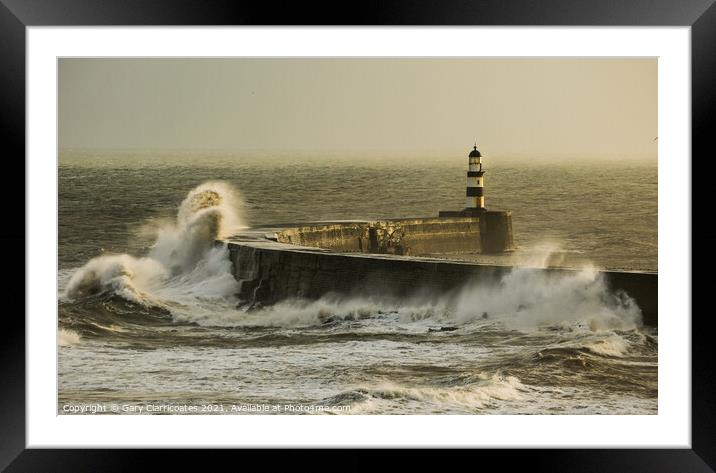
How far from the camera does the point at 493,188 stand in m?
13.8

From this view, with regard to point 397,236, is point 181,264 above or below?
below

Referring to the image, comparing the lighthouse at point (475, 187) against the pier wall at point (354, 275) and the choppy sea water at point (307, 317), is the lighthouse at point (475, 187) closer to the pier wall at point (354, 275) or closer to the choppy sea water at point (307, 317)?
the choppy sea water at point (307, 317)

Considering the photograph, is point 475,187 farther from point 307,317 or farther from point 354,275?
point 307,317

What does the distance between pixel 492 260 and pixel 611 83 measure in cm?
412

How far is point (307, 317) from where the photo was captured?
9.28 meters

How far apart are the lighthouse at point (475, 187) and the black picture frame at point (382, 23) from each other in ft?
20.8

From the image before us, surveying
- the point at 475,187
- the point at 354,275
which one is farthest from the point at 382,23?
the point at 475,187

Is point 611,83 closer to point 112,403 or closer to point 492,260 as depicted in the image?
point 492,260

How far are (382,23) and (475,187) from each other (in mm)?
7527

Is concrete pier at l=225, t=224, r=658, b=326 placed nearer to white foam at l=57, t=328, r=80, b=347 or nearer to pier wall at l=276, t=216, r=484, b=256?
pier wall at l=276, t=216, r=484, b=256

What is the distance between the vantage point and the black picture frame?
5.75 m

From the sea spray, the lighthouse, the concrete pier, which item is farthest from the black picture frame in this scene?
the lighthouse

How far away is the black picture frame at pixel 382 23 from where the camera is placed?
18.9 feet

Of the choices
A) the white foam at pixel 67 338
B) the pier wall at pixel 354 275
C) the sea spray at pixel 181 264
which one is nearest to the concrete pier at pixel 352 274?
the pier wall at pixel 354 275
